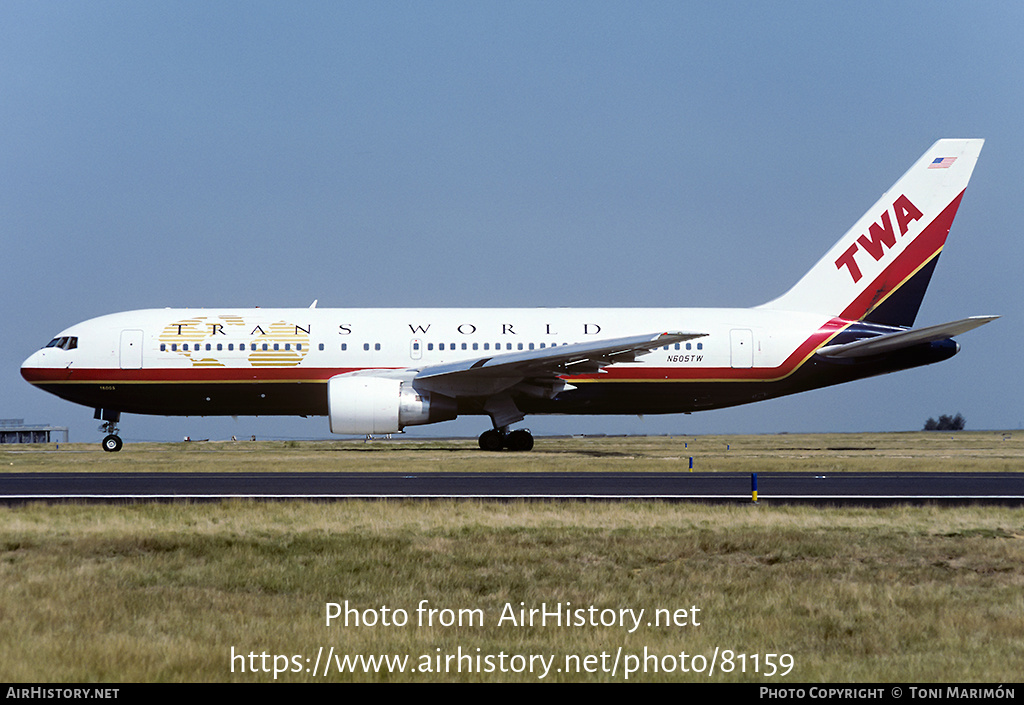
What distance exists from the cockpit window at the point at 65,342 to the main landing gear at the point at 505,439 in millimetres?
14512

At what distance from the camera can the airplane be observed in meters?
34.1

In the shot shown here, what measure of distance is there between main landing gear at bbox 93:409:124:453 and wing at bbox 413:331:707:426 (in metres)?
11.6

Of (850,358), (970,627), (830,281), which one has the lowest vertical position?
(970,627)

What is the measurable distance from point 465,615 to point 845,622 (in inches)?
151

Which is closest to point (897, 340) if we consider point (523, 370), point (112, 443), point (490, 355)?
point (523, 370)

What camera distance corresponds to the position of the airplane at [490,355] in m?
34.1

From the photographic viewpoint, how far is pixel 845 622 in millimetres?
10078

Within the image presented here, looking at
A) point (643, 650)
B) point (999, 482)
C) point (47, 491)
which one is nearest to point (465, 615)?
point (643, 650)

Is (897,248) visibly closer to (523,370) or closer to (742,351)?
(742,351)

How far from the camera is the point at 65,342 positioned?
35156 mm

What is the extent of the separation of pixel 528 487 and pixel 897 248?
21830 mm

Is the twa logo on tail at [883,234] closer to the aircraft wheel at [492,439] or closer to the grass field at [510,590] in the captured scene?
the aircraft wheel at [492,439]

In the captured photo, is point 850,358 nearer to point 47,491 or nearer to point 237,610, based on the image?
point 47,491

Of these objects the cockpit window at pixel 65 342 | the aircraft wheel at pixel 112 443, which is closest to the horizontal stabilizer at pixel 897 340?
the aircraft wheel at pixel 112 443
